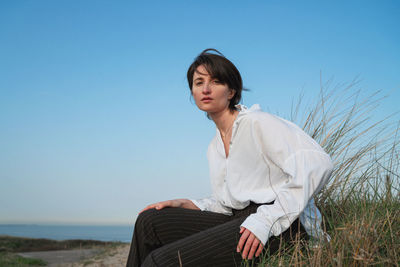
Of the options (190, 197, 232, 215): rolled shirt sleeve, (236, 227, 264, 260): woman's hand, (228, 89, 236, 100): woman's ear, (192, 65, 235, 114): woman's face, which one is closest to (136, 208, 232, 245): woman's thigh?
(190, 197, 232, 215): rolled shirt sleeve

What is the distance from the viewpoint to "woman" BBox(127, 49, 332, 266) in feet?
4.88

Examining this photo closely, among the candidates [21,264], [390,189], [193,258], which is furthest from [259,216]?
[21,264]

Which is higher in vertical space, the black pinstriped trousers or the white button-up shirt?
the white button-up shirt

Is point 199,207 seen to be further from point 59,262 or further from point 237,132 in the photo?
point 59,262

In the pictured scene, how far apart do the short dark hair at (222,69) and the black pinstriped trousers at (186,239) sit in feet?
2.43

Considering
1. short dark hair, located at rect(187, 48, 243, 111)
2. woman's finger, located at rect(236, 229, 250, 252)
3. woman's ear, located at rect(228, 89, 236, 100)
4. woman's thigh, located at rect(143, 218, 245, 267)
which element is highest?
short dark hair, located at rect(187, 48, 243, 111)

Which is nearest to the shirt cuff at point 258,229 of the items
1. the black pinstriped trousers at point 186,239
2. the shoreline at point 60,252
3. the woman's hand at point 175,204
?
the black pinstriped trousers at point 186,239

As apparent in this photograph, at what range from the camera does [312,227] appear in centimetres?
166

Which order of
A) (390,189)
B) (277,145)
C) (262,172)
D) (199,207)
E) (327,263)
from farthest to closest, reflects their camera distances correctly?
1. (390,189)
2. (199,207)
3. (262,172)
4. (277,145)
5. (327,263)

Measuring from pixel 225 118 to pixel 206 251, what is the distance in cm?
88

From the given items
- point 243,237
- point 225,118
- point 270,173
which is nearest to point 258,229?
point 243,237

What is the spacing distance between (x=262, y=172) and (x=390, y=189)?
3.81 ft

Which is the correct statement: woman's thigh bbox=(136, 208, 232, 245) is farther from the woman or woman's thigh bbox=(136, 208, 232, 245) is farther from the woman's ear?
the woman's ear

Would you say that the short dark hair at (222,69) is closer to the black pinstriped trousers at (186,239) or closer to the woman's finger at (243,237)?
the black pinstriped trousers at (186,239)
